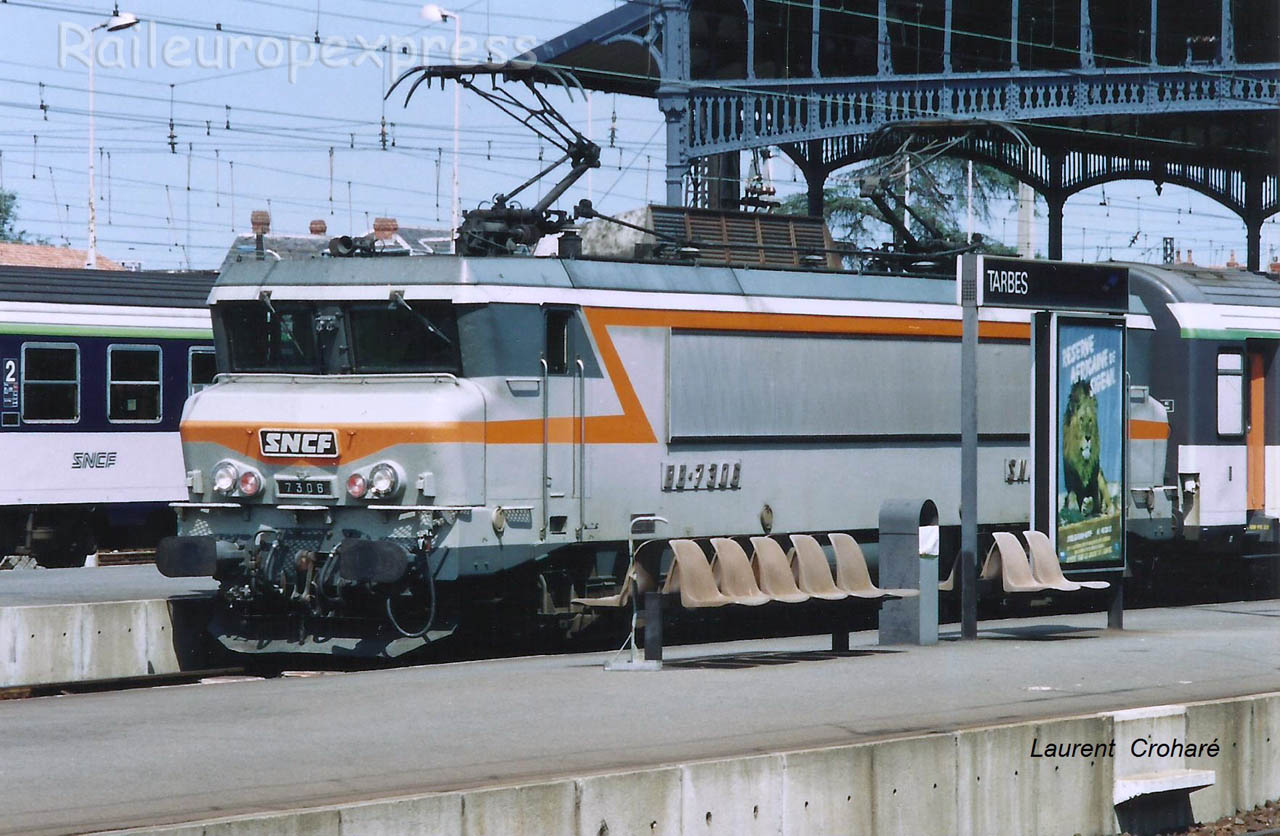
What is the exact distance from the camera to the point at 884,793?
9.34 m

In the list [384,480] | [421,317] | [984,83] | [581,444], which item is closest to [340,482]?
[384,480]

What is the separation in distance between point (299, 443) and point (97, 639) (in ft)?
8.28

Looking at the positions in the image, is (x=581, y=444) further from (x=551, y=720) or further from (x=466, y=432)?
A: (x=551, y=720)

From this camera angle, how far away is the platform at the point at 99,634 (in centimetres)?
1523

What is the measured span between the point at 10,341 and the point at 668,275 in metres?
9.72

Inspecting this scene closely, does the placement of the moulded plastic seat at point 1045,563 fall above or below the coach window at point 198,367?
below

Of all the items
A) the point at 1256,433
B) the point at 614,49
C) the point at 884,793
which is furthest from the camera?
the point at 614,49

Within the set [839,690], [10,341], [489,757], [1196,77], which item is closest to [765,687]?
[839,690]

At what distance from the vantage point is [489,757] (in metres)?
9.23

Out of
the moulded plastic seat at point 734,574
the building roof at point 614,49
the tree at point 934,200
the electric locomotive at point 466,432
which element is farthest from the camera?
the tree at point 934,200

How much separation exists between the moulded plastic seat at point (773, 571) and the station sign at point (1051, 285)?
98.1 inches

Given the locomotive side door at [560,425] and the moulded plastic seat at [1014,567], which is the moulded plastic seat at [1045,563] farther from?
the locomotive side door at [560,425]

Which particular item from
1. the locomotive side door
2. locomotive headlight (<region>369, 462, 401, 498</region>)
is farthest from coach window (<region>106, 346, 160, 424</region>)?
the locomotive side door

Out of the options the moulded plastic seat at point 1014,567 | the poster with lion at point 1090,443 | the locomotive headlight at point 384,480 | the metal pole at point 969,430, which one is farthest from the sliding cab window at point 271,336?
the poster with lion at point 1090,443
